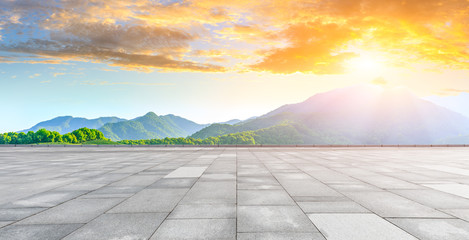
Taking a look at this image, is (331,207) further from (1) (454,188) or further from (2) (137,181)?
(2) (137,181)

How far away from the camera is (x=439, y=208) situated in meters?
7.52

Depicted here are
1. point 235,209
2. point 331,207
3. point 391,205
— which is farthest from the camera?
point 391,205

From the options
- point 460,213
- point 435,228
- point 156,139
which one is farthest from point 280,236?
point 156,139

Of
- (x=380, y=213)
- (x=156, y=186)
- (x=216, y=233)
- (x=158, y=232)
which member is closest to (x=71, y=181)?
(x=156, y=186)

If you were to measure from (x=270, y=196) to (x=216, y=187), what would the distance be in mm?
2423

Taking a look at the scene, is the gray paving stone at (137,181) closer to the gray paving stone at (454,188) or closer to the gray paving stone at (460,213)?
the gray paving stone at (460,213)

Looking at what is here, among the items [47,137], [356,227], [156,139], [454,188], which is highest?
[47,137]

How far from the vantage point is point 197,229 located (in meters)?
5.75

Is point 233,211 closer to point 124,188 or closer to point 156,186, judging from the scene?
point 156,186

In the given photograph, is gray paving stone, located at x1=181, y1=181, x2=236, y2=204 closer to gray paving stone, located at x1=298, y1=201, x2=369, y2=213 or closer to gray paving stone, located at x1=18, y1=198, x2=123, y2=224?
gray paving stone, located at x1=298, y1=201, x2=369, y2=213

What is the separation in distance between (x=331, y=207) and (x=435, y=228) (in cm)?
236

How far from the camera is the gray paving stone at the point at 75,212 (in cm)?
639

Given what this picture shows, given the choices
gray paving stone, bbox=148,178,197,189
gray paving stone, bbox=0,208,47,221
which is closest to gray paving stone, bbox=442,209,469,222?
gray paving stone, bbox=148,178,197,189

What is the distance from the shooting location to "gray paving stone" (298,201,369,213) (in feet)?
23.4
